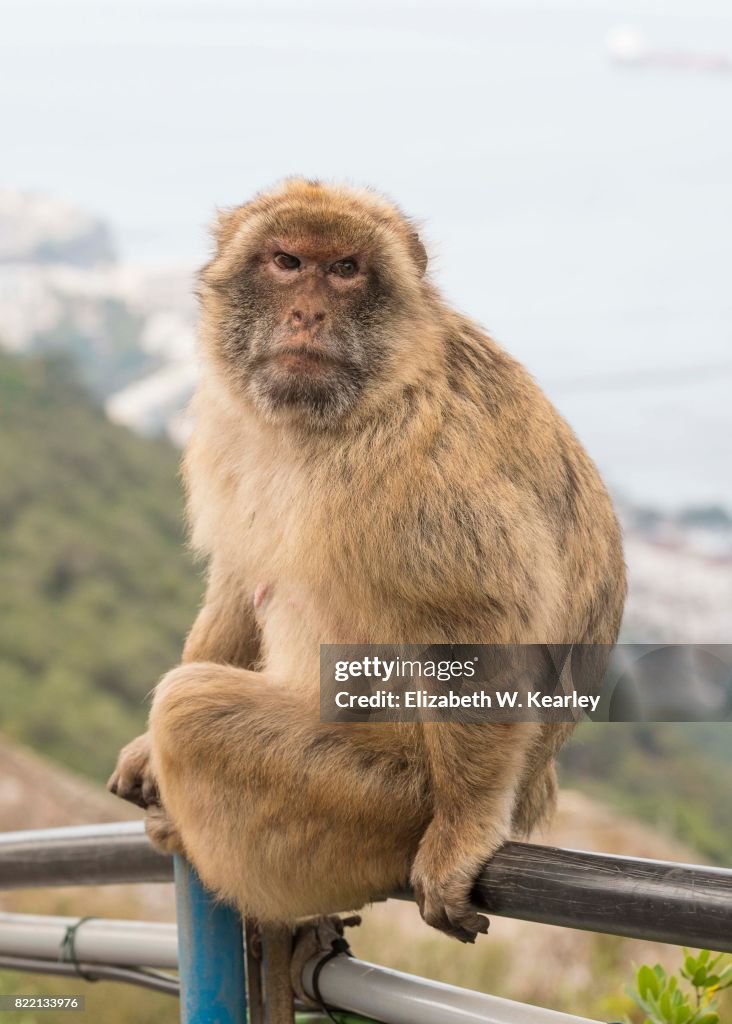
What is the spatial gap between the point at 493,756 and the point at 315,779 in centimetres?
30

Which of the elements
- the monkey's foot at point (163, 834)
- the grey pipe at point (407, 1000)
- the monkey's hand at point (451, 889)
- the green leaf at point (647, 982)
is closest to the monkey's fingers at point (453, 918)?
the monkey's hand at point (451, 889)

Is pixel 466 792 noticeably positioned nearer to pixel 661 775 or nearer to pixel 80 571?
pixel 661 775

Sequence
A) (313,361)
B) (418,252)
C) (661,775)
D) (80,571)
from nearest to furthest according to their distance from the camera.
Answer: (313,361), (418,252), (661,775), (80,571)

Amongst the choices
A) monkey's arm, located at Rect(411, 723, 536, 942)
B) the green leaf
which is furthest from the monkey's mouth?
the green leaf

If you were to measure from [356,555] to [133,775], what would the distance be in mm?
651

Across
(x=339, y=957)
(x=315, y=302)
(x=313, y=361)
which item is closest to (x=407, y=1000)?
(x=339, y=957)

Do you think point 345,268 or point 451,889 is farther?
point 345,268

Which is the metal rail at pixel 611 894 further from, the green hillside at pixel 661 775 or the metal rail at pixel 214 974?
the green hillside at pixel 661 775

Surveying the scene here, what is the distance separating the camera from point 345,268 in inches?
96.2

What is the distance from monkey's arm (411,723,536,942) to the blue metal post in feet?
0.98

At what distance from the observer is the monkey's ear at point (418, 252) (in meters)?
2.58

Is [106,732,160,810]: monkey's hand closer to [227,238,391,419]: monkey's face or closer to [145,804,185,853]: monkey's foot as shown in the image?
[145,804,185,853]: monkey's foot

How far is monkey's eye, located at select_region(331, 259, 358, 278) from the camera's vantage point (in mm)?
2424

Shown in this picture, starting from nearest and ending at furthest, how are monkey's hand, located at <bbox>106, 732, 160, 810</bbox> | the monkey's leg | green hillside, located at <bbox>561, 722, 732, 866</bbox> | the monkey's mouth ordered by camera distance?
the monkey's leg, the monkey's mouth, monkey's hand, located at <bbox>106, 732, 160, 810</bbox>, green hillside, located at <bbox>561, 722, 732, 866</bbox>
